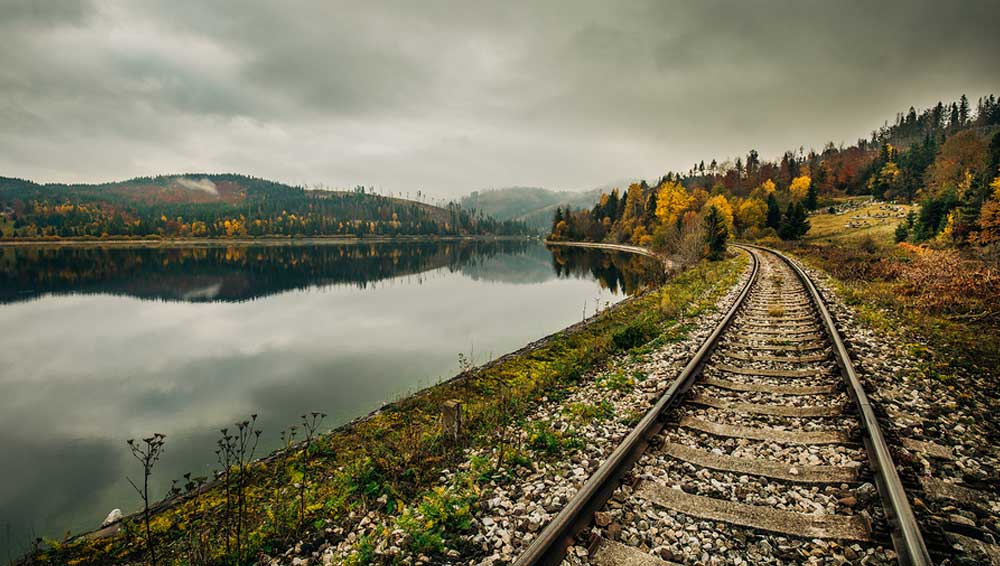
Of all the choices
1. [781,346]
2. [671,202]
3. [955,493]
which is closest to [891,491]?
[955,493]

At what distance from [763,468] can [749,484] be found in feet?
1.30

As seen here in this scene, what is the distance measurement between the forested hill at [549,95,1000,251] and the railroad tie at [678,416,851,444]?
29041 millimetres

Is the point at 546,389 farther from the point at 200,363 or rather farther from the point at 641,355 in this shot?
the point at 200,363

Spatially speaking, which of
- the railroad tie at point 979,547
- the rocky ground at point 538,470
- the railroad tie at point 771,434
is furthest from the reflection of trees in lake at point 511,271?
the railroad tie at point 979,547

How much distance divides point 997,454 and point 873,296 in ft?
40.5

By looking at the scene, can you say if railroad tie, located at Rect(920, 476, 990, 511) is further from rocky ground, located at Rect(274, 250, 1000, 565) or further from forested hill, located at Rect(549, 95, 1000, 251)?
forested hill, located at Rect(549, 95, 1000, 251)

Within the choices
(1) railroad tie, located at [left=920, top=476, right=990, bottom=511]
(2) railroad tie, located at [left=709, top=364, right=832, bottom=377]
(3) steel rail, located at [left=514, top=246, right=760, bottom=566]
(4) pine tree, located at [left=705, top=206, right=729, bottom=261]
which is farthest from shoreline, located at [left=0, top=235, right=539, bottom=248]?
(1) railroad tie, located at [left=920, top=476, right=990, bottom=511]

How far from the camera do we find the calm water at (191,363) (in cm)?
1024

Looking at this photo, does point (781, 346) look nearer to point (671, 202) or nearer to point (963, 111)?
point (671, 202)

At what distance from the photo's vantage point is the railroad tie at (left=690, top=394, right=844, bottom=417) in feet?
20.2

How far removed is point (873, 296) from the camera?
14.9 metres

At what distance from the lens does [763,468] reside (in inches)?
194

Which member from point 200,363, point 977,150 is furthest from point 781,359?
point 977,150

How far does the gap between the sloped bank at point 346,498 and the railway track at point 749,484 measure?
53.1 inches
